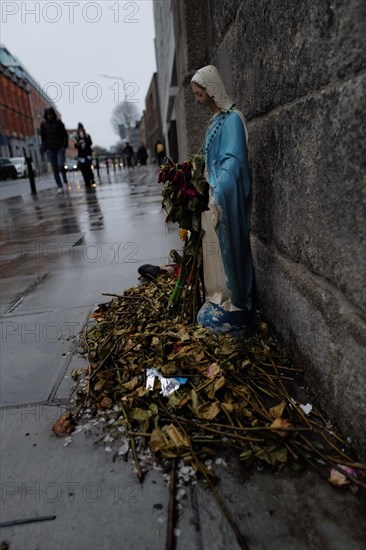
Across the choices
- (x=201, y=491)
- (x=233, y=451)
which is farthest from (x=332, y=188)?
(x=201, y=491)

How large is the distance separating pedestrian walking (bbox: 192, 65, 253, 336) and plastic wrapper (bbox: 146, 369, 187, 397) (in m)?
0.50

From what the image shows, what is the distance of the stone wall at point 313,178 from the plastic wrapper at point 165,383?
1.98 feet

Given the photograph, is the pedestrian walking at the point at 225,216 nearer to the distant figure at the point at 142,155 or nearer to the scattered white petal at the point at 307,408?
the scattered white petal at the point at 307,408

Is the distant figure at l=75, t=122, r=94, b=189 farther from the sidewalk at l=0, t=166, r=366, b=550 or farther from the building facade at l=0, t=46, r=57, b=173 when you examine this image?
the building facade at l=0, t=46, r=57, b=173

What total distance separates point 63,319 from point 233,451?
76.0 inches

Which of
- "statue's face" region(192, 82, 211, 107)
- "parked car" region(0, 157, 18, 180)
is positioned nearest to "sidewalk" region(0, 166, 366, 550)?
"statue's face" region(192, 82, 211, 107)

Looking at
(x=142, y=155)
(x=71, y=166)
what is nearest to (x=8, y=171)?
(x=71, y=166)

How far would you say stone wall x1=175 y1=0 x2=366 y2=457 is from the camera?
4.82 ft

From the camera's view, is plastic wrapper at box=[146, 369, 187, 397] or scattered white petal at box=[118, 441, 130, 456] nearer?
scattered white petal at box=[118, 441, 130, 456]

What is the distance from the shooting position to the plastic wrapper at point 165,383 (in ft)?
6.88

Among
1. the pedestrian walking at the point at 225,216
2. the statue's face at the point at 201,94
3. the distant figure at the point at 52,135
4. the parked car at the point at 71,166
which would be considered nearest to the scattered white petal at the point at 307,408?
the pedestrian walking at the point at 225,216

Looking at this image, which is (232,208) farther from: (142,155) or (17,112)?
(17,112)

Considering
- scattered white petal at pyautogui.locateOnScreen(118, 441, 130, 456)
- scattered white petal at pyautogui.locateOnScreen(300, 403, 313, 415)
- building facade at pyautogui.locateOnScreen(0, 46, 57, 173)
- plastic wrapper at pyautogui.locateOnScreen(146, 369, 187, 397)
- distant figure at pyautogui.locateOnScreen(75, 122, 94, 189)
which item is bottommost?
scattered white petal at pyautogui.locateOnScreen(118, 441, 130, 456)

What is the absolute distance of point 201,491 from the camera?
62.0 inches
